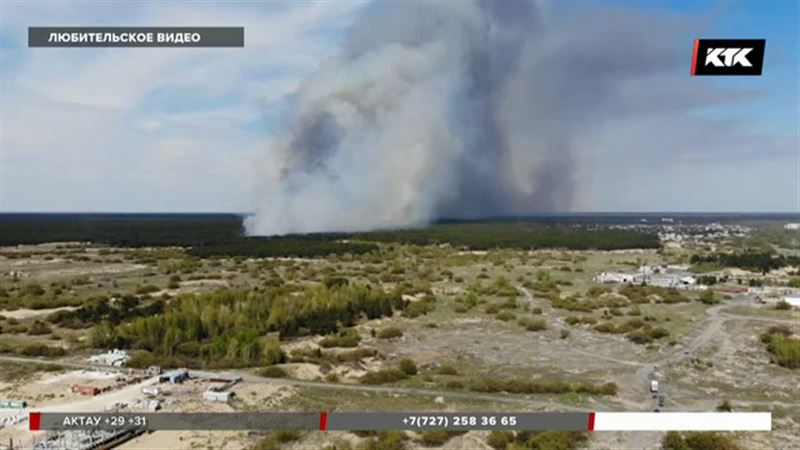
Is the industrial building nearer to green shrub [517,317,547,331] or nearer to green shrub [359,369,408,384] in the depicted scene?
green shrub [517,317,547,331]

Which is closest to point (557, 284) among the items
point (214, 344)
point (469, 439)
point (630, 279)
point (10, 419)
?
point (630, 279)

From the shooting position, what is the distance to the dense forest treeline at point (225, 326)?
8930 millimetres

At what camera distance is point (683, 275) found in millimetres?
16641

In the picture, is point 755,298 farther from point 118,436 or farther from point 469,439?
point 118,436

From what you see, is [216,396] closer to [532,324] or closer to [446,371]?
[446,371]

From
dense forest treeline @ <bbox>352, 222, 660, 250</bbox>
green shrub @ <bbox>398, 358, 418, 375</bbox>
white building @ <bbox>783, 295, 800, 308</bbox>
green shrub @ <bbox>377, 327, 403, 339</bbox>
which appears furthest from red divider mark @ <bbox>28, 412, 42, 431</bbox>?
white building @ <bbox>783, 295, 800, 308</bbox>

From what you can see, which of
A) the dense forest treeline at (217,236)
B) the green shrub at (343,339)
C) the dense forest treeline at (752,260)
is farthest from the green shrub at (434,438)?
the dense forest treeline at (752,260)

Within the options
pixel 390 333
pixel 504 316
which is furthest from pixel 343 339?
pixel 504 316

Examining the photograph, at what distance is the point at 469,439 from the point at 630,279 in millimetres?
9916

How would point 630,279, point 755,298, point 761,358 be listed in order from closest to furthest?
point 761,358 < point 755,298 < point 630,279

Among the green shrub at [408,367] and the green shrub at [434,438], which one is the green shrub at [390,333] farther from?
the green shrub at [434,438]

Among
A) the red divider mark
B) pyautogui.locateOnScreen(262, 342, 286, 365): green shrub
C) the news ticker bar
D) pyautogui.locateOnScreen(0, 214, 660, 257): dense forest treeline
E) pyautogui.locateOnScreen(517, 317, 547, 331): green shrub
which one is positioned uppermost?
pyautogui.locateOnScreen(0, 214, 660, 257): dense forest treeline

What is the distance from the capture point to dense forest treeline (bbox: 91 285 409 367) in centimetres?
893

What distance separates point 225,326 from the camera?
9.27m
